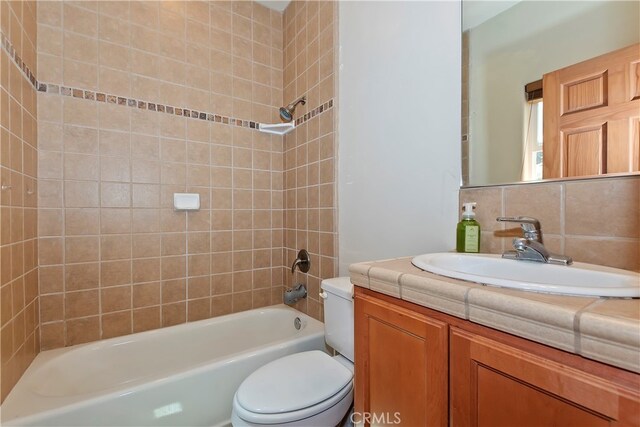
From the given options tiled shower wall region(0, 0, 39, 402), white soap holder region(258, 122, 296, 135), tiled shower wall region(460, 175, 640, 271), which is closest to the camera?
tiled shower wall region(460, 175, 640, 271)

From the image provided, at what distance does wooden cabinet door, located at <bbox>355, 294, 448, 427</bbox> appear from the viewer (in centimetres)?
59

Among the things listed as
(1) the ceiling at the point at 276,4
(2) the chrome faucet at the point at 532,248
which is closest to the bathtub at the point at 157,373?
(2) the chrome faucet at the point at 532,248

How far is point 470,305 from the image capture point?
53cm

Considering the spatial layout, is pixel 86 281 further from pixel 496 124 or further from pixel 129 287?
pixel 496 124

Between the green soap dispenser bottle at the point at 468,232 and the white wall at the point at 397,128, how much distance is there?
98mm

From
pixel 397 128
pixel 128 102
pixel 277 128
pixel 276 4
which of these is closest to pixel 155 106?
pixel 128 102

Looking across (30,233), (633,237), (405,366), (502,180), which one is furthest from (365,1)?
(30,233)

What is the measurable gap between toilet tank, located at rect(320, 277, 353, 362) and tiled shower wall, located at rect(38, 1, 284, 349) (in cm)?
90

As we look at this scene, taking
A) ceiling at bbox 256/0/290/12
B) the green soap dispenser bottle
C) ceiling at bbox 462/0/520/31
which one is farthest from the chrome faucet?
ceiling at bbox 256/0/290/12

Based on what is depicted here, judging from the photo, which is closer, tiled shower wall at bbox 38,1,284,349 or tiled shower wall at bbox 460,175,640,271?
tiled shower wall at bbox 460,175,640,271

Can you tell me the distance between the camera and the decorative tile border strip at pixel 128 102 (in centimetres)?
123

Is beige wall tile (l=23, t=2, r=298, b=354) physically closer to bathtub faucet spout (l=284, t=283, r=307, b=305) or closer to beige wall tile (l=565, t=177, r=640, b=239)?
bathtub faucet spout (l=284, t=283, r=307, b=305)

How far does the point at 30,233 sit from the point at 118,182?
1.51 ft

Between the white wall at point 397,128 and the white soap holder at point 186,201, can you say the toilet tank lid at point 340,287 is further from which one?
the white soap holder at point 186,201
